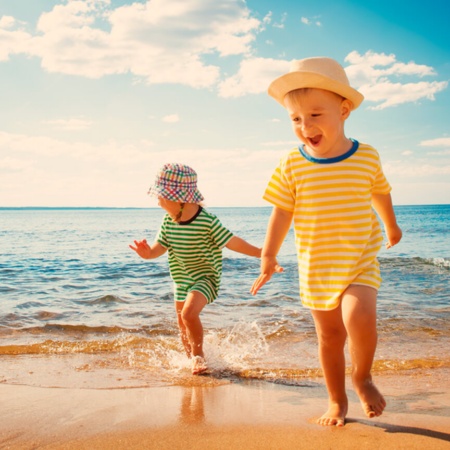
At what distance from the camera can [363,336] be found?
2570 millimetres

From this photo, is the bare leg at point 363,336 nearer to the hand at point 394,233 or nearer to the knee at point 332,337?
the knee at point 332,337

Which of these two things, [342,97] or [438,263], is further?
[438,263]

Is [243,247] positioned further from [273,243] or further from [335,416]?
[335,416]

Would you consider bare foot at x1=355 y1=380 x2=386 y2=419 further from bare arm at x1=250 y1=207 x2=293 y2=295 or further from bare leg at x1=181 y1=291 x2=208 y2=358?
bare leg at x1=181 y1=291 x2=208 y2=358

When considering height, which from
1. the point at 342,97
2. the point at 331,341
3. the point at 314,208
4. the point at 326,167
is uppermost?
the point at 342,97

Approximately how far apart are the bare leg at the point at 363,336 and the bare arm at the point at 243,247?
1480mm

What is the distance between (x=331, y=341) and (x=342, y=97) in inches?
54.3

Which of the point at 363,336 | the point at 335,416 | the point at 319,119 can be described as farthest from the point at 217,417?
the point at 319,119

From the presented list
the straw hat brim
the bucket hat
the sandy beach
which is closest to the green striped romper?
the bucket hat

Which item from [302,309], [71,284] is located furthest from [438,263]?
[71,284]

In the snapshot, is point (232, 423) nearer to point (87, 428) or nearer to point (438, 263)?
point (87, 428)

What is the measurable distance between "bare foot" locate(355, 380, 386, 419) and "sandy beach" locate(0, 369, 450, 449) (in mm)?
153

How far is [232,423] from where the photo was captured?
116 inches

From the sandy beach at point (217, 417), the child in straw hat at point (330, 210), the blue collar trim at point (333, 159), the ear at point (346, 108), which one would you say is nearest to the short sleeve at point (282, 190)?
the child in straw hat at point (330, 210)
